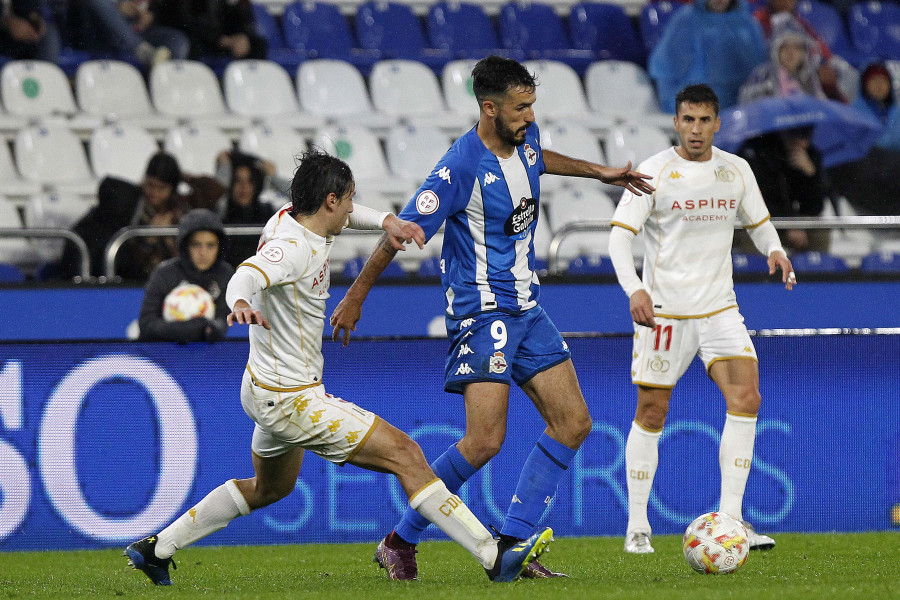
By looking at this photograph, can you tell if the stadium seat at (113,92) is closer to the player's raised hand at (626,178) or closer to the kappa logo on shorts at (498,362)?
the player's raised hand at (626,178)

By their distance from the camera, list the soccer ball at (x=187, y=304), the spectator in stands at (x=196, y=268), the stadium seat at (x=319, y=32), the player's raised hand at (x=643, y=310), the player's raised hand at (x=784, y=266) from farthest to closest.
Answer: the stadium seat at (x=319, y=32) → the spectator in stands at (x=196, y=268) → the soccer ball at (x=187, y=304) → the player's raised hand at (x=784, y=266) → the player's raised hand at (x=643, y=310)

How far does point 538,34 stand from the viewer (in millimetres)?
12328

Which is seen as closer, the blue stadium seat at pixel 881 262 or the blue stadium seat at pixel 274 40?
the blue stadium seat at pixel 881 262

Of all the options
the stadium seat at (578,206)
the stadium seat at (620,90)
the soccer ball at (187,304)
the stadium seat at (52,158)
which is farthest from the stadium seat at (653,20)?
the soccer ball at (187,304)

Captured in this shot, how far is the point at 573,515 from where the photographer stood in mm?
6645

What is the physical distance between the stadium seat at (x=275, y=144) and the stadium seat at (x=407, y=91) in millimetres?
1127

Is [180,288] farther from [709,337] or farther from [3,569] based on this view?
[709,337]

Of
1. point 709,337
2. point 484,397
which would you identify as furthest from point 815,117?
point 484,397

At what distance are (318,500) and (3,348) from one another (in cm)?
184

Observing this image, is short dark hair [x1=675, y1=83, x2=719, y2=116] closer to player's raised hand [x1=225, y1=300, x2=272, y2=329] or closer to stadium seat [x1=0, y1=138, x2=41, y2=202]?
player's raised hand [x1=225, y1=300, x2=272, y2=329]

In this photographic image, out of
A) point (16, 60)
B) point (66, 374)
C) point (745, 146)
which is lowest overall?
point (66, 374)

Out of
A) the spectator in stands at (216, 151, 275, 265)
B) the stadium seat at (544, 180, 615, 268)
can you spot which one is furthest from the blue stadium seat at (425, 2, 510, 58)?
the spectator in stands at (216, 151, 275, 265)

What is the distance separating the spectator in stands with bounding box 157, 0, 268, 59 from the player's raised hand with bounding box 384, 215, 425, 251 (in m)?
7.05

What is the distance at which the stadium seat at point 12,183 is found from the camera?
981 centimetres
